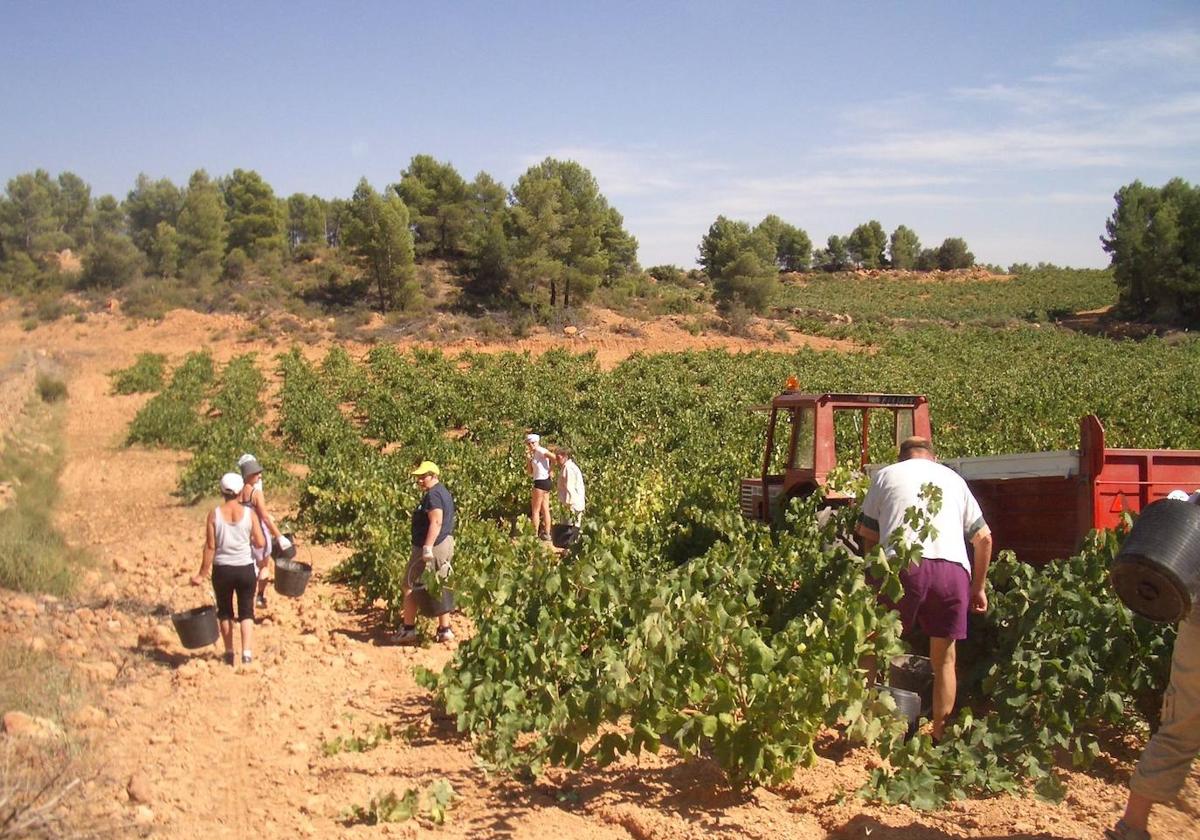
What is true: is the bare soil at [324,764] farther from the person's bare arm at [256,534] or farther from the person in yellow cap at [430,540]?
the person's bare arm at [256,534]

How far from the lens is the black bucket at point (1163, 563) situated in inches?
138

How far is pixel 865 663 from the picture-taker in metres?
5.32

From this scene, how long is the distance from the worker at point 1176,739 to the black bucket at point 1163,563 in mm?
107

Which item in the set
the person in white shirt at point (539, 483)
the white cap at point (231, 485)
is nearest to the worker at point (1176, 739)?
the white cap at point (231, 485)

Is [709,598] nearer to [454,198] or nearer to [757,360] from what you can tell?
[757,360]

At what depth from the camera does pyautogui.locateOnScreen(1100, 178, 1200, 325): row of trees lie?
4959 centimetres

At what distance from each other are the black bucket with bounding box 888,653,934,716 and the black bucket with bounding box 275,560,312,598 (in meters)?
4.97

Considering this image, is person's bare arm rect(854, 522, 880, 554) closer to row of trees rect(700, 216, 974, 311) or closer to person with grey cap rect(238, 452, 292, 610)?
person with grey cap rect(238, 452, 292, 610)

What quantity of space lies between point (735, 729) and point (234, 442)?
16.3 meters

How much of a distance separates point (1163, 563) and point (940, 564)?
142cm

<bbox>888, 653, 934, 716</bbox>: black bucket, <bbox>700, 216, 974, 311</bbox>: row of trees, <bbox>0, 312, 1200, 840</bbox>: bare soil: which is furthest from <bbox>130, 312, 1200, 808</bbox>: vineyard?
<bbox>700, 216, 974, 311</bbox>: row of trees

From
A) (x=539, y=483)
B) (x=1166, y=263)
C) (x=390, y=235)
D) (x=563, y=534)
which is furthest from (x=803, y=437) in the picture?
(x=1166, y=263)

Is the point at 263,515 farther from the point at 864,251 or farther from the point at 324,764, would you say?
the point at 864,251

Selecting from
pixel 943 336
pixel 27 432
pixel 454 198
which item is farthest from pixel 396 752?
pixel 454 198
